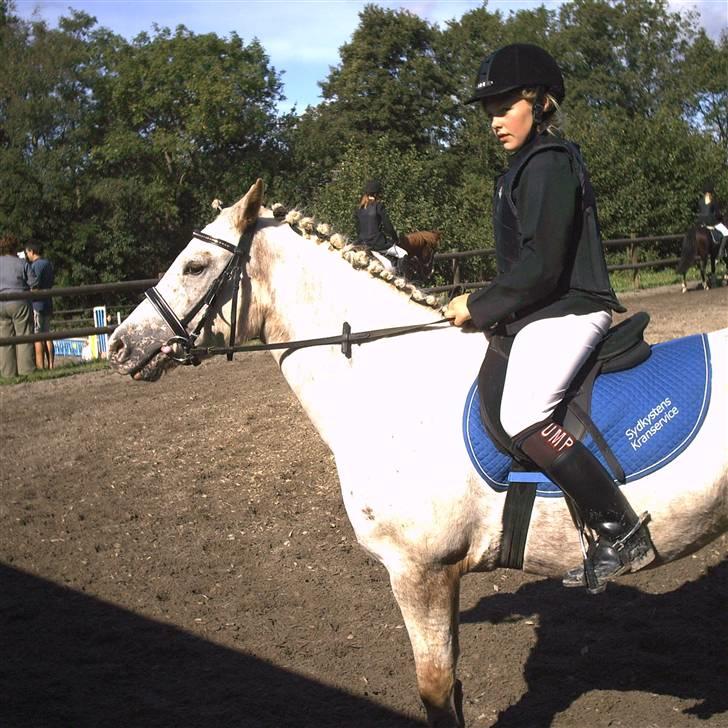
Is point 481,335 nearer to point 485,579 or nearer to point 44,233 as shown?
point 485,579

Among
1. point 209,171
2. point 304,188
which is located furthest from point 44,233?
point 304,188

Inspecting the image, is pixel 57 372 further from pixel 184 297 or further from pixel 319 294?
pixel 319 294

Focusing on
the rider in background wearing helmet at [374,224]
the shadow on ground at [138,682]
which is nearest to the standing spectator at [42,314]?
the rider in background wearing helmet at [374,224]

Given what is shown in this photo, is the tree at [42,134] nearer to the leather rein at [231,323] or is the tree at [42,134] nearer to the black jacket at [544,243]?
the leather rein at [231,323]

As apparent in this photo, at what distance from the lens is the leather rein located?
386cm

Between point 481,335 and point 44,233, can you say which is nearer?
point 481,335

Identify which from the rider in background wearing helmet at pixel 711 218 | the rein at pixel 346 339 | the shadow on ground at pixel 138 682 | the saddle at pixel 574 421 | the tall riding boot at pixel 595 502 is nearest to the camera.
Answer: the tall riding boot at pixel 595 502

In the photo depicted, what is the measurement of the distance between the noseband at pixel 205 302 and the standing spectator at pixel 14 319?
33.1 ft

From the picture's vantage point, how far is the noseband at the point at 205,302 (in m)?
3.91

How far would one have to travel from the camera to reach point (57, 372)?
1367cm

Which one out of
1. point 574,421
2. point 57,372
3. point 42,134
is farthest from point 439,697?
point 42,134

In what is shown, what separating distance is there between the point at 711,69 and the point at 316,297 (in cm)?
5656

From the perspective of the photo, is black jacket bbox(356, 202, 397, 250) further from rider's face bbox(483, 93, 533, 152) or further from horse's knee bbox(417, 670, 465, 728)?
horse's knee bbox(417, 670, 465, 728)

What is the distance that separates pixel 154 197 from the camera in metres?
45.8
